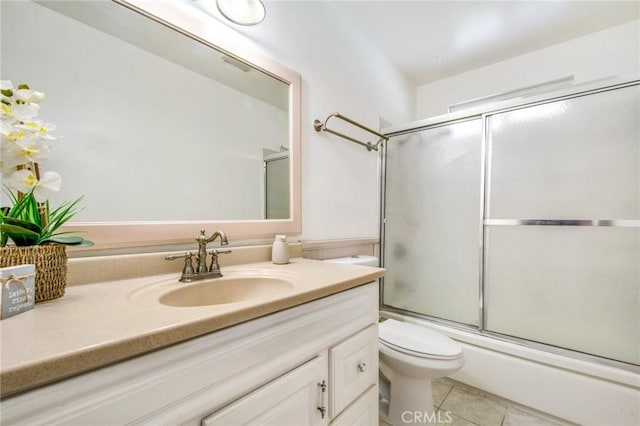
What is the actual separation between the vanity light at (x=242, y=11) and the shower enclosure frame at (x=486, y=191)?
4.25 ft

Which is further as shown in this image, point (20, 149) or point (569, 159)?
point (569, 159)

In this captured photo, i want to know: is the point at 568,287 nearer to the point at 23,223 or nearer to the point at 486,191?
the point at 486,191

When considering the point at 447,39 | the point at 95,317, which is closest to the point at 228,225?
the point at 95,317

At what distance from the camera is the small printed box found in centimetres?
49

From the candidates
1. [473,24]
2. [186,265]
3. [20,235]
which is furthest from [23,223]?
[473,24]

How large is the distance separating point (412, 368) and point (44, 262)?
1328 mm

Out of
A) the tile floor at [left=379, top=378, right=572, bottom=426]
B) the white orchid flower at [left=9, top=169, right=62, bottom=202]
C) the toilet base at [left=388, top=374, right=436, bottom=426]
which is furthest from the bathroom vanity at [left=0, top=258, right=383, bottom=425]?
the tile floor at [left=379, top=378, right=572, bottom=426]

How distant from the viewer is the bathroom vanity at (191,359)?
1.22 feet

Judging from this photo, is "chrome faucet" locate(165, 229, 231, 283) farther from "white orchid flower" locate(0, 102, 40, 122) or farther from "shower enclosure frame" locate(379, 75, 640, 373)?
"shower enclosure frame" locate(379, 75, 640, 373)

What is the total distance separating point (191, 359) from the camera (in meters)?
0.50

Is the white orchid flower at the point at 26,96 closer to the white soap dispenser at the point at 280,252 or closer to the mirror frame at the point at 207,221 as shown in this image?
the mirror frame at the point at 207,221

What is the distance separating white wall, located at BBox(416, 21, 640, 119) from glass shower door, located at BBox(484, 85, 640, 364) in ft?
1.79

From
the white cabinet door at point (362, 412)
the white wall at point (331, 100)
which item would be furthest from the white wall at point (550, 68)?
the white cabinet door at point (362, 412)

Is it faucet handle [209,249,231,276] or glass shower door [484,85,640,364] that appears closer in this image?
faucet handle [209,249,231,276]
